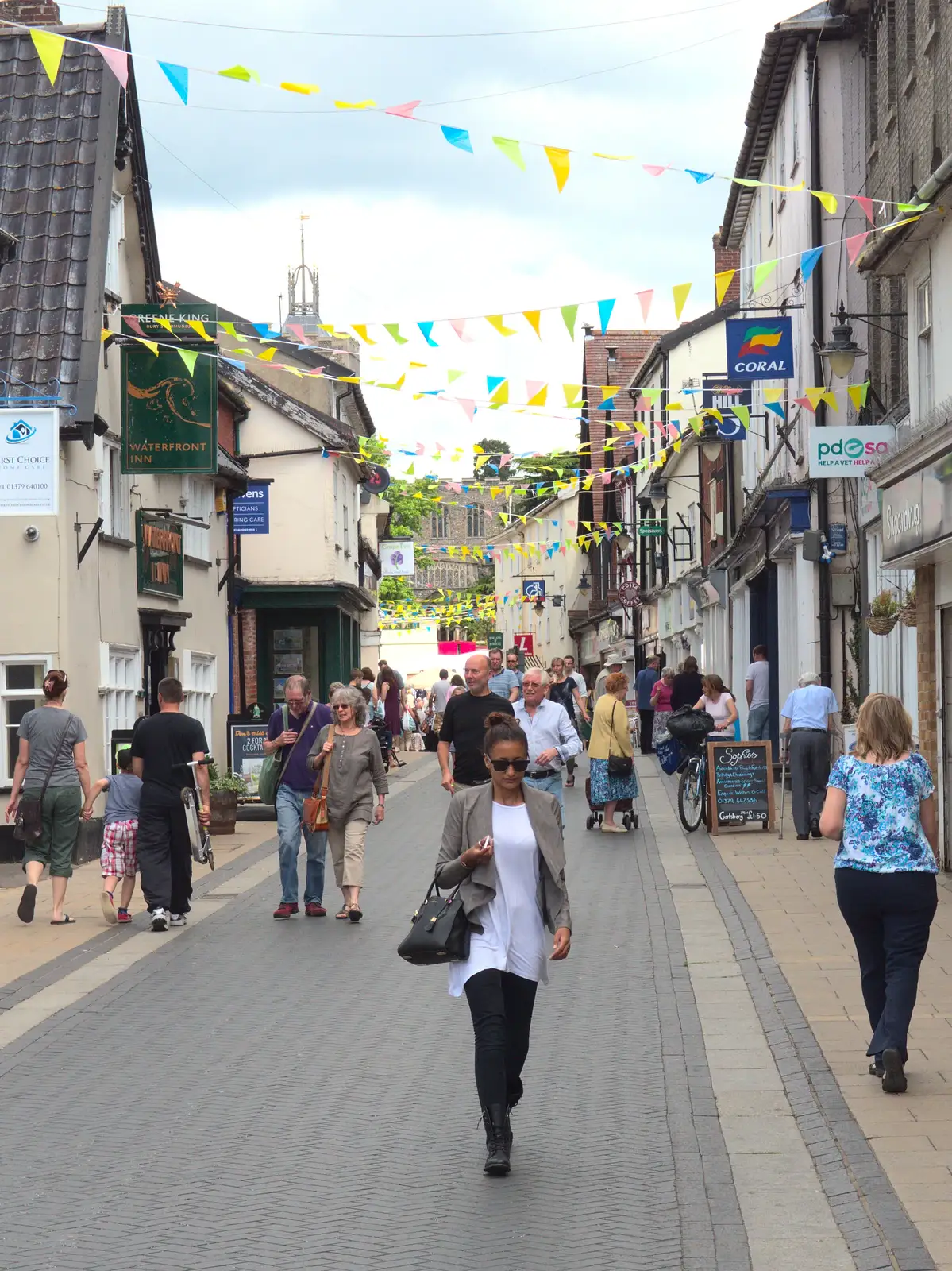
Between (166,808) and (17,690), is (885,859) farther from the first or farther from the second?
(17,690)

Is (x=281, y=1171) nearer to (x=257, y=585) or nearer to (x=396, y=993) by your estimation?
(x=396, y=993)

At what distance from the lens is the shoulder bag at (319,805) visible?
1310cm

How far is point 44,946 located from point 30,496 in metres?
5.56

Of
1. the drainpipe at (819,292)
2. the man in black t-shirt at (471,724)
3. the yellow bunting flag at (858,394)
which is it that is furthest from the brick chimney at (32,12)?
the man in black t-shirt at (471,724)

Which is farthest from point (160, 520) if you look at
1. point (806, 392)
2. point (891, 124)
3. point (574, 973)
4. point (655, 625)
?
point (655, 625)

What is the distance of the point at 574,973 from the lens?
10.6 meters

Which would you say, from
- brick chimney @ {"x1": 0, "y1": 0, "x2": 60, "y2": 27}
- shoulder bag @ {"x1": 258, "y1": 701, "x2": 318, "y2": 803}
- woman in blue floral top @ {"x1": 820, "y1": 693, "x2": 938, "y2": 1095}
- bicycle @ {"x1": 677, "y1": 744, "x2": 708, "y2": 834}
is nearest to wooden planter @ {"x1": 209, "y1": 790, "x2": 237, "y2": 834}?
bicycle @ {"x1": 677, "y1": 744, "x2": 708, "y2": 834}

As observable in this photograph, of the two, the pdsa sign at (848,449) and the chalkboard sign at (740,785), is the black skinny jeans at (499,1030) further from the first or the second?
the chalkboard sign at (740,785)

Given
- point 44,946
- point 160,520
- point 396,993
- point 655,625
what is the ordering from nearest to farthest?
point 396,993 < point 44,946 < point 160,520 < point 655,625

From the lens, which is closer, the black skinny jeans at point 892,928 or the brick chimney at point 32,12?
the black skinny jeans at point 892,928

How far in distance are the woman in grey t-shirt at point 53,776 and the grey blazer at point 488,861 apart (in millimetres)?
7307

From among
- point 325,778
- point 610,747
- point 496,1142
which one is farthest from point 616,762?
point 496,1142

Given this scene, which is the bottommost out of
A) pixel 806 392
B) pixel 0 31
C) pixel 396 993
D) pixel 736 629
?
pixel 396 993

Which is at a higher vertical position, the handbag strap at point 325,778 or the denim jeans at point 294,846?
the handbag strap at point 325,778
